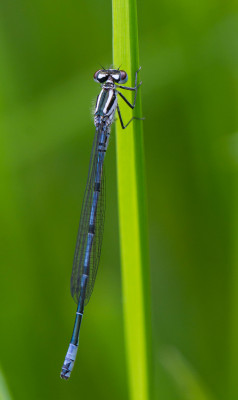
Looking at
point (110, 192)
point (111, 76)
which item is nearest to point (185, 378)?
point (110, 192)

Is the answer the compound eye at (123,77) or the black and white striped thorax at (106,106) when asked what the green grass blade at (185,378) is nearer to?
the black and white striped thorax at (106,106)

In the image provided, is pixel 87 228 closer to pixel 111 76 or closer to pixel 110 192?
pixel 110 192

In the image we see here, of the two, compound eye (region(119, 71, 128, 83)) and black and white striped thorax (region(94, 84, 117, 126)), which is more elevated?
black and white striped thorax (region(94, 84, 117, 126))

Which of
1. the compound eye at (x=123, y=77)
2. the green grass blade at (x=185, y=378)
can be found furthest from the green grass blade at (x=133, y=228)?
the green grass blade at (x=185, y=378)

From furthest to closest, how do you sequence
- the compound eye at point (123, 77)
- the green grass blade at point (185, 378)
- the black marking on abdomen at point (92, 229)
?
1. the black marking on abdomen at point (92, 229)
2. the green grass blade at point (185, 378)
3. the compound eye at point (123, 77)

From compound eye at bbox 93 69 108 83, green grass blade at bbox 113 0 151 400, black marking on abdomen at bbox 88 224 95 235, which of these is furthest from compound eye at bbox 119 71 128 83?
black marking on abdomen at bbox 88 224 95 235

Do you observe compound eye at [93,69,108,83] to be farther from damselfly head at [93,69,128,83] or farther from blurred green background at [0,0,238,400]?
blurred green background at [0,0,238,400]

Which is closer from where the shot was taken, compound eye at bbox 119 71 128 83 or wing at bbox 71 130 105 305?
compound eye at bbox 119 71 128 83
